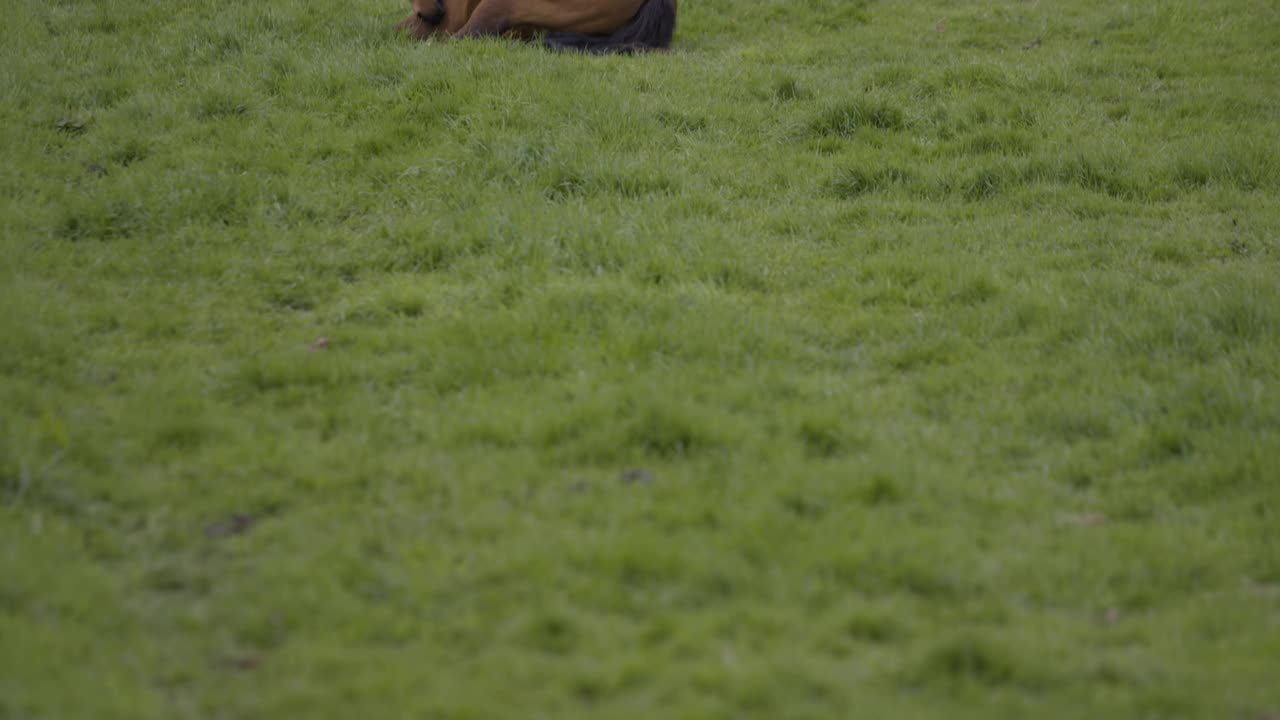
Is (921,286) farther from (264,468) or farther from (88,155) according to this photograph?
(88,155)

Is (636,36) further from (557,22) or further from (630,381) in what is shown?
(630,381)

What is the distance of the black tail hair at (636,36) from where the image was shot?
1084 cm

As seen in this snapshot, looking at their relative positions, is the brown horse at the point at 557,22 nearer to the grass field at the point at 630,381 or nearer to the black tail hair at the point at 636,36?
the black tail hair at the point at 636,36

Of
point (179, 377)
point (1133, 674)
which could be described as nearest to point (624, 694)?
point (1133, 674)

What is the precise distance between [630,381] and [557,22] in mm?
5984

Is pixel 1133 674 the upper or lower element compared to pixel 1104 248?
lower

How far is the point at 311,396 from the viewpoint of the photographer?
5898 millimetres

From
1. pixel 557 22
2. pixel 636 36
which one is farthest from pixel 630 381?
pixel 636 36

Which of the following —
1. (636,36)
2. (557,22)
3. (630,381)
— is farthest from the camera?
(636,36)

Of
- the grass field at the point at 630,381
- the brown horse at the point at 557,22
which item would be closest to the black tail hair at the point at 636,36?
the brown horse at the point at 557,22

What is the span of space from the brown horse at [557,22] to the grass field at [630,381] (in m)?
0.51

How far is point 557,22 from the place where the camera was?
1085 centimetres

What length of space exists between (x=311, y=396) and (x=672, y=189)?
3343 mm

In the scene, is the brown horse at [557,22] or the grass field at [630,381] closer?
the grass field at [630,381]
